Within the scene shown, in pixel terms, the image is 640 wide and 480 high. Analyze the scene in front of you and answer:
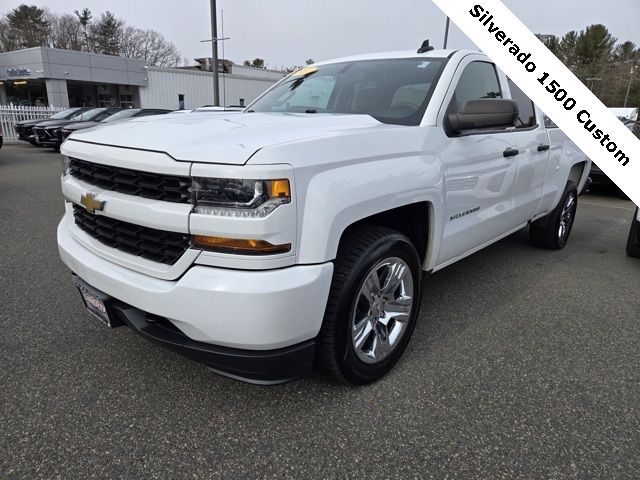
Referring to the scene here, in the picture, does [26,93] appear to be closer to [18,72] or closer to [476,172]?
[18,72]

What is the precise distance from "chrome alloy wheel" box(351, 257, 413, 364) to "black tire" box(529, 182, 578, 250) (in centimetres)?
306

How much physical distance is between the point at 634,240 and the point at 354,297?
14.0 feet

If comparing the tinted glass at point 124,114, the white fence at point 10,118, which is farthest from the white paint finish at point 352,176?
the white fence at point 10,118

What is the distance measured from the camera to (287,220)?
5.95ft

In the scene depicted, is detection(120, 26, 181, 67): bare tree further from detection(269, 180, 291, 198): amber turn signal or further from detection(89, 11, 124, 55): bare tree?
detection(269, 180, 291, 198): amber turn signal

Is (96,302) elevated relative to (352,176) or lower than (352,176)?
lower

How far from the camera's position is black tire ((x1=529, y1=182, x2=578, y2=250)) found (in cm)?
497

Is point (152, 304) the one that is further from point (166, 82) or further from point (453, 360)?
point (166, 82)

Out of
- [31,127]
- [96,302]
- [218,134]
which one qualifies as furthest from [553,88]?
[31,127]

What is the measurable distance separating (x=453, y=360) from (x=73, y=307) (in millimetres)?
2674

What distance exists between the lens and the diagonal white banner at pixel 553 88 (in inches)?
134

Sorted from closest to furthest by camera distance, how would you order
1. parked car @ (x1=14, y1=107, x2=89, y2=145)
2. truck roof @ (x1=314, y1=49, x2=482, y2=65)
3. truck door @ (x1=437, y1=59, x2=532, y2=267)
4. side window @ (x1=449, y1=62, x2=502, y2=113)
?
truck door @ (x1=437, y1=59, x2=532, y2=267), side window @ (x1=449, y1=62, x2=502, y2=113), truck roof @ (x1=314, y1=49, x2=482, y2=65), parked car @ (x1=14, y1=107, x2=89, y2=145)

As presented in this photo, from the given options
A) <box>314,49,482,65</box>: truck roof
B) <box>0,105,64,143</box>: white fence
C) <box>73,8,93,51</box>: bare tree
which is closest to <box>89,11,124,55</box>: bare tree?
<box>73,8,93,51</box>: bare tree

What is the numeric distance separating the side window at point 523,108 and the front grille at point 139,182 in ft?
9.62
